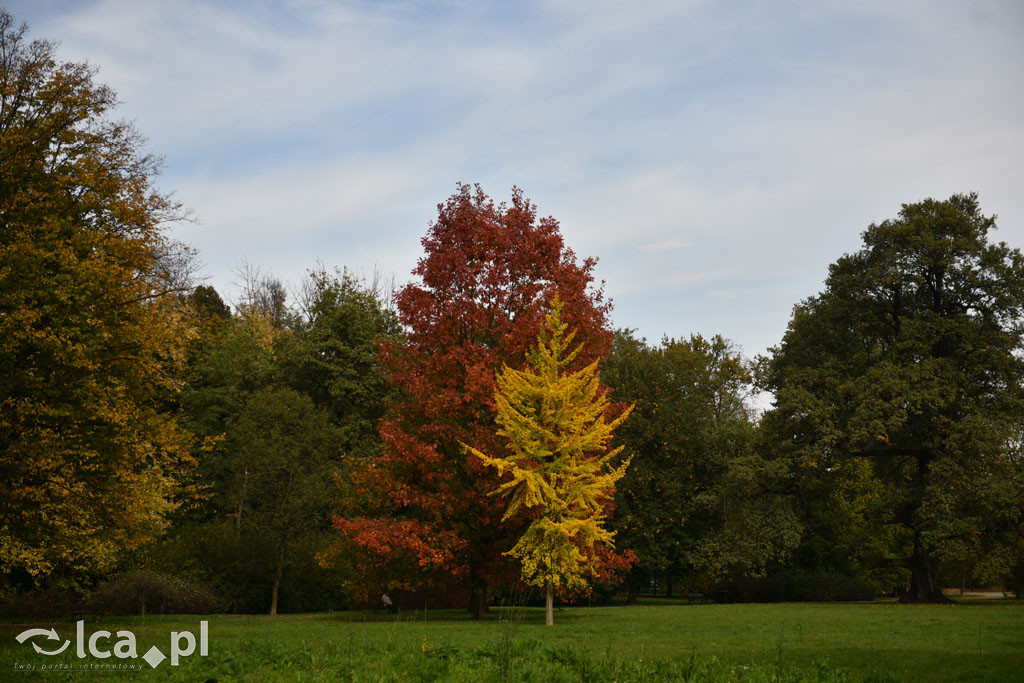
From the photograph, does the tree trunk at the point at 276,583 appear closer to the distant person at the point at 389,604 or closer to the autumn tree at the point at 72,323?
the distant person at the point at 389,604

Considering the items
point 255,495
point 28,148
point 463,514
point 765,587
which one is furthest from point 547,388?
point 765,587

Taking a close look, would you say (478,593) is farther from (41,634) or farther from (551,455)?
(41,634)

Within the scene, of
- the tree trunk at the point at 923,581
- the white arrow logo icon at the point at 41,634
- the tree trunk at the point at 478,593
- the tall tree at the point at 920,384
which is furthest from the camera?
the tree trunk at the point at 923,581

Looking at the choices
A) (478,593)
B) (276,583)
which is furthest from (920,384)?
(276,583)

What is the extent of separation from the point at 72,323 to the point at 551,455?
11.4 meters

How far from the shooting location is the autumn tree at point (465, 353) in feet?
69.8

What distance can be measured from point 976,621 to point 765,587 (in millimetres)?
20937

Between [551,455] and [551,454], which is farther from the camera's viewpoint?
[551,455]

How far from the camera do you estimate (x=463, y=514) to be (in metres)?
22.1

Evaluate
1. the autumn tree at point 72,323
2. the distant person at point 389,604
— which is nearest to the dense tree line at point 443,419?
the autumn tree at point 72,323

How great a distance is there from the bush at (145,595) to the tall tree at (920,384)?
2250 cm

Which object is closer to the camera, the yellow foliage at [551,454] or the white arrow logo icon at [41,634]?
the white arrow logo icon at [41,634]

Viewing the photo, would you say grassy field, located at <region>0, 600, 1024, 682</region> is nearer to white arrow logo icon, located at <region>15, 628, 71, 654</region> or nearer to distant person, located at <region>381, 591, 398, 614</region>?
white arrow logo icon, located at <region>15, 628, 71, 654</region>

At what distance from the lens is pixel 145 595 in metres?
24.0
